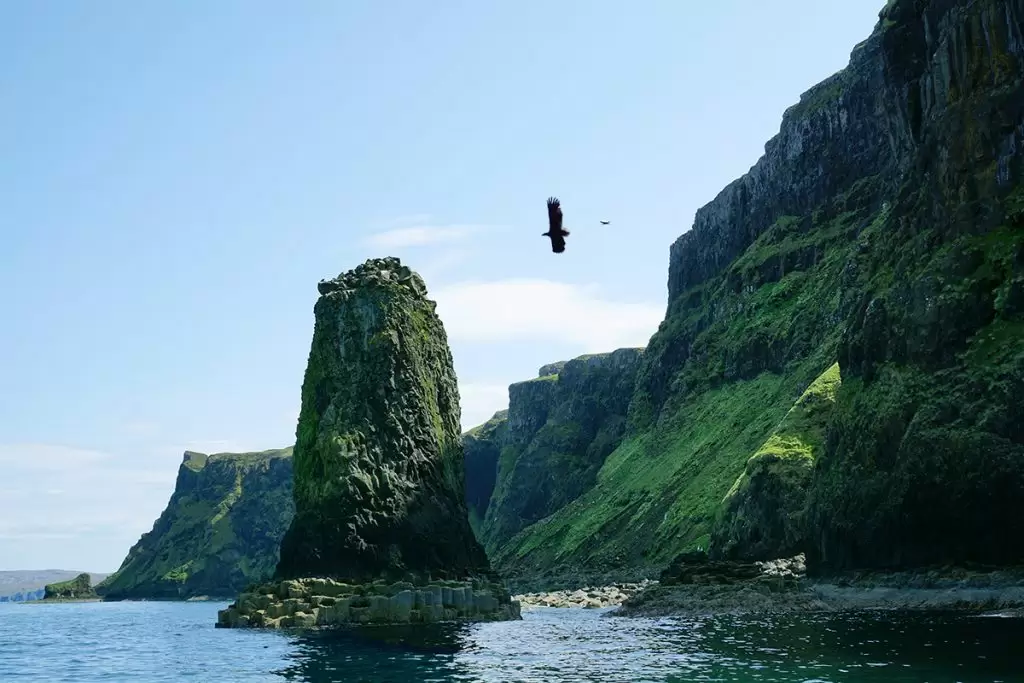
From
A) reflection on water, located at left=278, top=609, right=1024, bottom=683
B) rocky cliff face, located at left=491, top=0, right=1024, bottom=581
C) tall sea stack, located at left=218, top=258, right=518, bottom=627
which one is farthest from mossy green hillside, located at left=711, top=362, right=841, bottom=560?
reflection on water, located at left=278, top=609, right=1024, bottom=683

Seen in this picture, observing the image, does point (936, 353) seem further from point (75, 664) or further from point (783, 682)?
point (75, 664)

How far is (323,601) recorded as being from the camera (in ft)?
286

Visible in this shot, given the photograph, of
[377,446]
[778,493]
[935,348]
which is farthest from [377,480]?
[778,493]

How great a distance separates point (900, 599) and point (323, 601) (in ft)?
153

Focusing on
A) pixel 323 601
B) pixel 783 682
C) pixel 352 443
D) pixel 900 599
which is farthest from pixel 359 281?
pixel 783 682

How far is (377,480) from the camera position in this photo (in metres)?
101

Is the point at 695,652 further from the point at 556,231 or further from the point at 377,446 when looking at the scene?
the point at 377,446

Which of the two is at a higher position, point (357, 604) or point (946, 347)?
point (946, 347)

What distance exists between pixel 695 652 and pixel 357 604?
36551 mm

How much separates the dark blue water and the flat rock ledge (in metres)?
3.94

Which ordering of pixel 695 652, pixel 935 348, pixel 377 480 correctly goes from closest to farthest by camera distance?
pixel 695 652 < pixel 935 348 < pixel 377 480

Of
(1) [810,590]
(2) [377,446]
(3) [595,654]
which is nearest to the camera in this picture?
(3) [595,654]

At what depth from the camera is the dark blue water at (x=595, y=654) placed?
48.7m

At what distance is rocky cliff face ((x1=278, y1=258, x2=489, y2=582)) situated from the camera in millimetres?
96438
